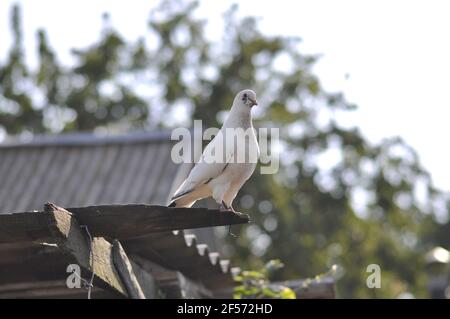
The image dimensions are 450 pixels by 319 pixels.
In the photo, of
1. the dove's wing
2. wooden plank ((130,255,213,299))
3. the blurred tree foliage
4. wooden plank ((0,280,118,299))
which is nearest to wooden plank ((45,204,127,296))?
the dove's wing

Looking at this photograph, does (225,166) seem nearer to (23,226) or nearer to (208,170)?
(208,170)

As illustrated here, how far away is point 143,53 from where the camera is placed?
2747 cm

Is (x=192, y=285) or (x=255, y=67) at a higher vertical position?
(x=255, y=67)

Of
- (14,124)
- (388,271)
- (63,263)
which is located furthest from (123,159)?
(388,271)

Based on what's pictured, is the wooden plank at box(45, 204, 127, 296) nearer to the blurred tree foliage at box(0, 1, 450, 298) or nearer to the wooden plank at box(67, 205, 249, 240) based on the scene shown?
the wooden plank at box(67, 205, 249, 240)

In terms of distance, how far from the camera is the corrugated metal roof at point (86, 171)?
13945 millimetres

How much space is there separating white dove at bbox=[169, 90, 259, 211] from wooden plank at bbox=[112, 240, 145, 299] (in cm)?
52

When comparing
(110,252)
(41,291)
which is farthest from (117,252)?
(41,291)

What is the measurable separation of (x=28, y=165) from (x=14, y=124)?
10.8m

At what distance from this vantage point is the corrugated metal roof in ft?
45.8

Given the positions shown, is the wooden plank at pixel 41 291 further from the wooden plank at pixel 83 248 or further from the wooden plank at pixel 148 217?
the wooden plank at pixel 148 217

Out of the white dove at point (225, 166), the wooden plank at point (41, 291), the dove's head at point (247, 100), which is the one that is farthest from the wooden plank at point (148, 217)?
the wooden plank at point (41, 291)

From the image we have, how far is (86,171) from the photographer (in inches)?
593
